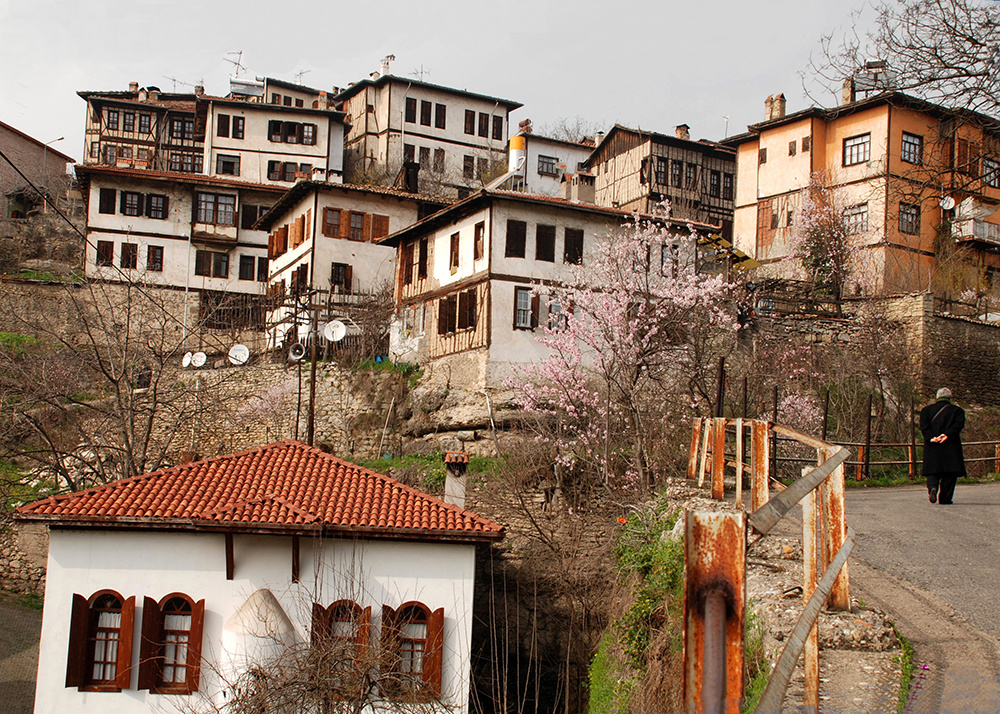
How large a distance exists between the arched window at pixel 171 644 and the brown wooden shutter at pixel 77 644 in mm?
905

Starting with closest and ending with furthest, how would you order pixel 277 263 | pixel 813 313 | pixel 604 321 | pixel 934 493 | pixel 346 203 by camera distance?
pixel 934 493 → pixel 604 321 → pixel 813 313 → pixel 346 203 → pixel 277 263

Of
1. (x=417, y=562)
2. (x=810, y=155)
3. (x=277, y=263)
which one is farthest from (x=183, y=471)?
(x=810, y=155)

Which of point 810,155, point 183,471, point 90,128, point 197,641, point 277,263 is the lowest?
point 197,641

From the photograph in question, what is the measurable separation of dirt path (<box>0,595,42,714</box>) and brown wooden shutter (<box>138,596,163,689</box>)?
6250 millimetres

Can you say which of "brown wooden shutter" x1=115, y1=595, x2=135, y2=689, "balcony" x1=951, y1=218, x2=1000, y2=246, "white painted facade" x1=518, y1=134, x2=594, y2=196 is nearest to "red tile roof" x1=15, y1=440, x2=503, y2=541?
"brown wooden shutter" x1=115, y1=595, x2=135, y2=689

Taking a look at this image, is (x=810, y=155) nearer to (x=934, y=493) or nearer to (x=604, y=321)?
(x=604, y=321)

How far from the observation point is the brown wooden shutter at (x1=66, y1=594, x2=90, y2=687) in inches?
571

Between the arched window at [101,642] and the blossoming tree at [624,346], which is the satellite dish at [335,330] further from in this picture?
the arched window at [101,642]

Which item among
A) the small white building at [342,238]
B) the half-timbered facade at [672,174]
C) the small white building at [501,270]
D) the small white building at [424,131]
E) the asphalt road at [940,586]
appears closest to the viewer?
the asphalt road at [940,586]

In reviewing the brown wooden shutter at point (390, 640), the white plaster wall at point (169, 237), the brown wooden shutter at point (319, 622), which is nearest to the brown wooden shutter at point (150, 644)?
the brown wooden shutter at point (319, 622)

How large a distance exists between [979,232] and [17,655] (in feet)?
122

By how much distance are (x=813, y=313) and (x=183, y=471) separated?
72.2ft

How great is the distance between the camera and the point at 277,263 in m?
40.8

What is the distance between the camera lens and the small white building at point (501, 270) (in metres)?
27.2
